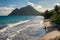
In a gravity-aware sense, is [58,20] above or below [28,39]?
above

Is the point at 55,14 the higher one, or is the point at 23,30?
the point at 55,14

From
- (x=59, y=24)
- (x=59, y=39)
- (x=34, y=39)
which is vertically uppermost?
(x=59, y=24)

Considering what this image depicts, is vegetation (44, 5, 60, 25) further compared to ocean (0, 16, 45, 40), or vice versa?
vegetation (44, 5, 60, 25)

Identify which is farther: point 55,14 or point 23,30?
point 55,14

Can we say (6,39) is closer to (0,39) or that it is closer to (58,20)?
(0,39)

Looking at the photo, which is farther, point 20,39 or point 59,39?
point 20,39

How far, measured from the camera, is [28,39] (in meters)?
24.8

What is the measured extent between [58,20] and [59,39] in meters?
12.2

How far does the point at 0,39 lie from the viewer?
26109mm

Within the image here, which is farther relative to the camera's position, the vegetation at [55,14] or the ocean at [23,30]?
the vegetation at [55,14]

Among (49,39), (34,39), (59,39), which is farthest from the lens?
(34,39)

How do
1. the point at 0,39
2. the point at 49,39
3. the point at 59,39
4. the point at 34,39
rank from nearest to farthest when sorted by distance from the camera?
1. the point at 59,39
2. the point at 49,39
3. the point at 34,39
4. the point at 0,39

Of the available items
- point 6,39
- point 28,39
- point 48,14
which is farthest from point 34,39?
point 48,14

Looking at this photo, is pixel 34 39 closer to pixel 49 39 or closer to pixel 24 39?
pixel 24 39
